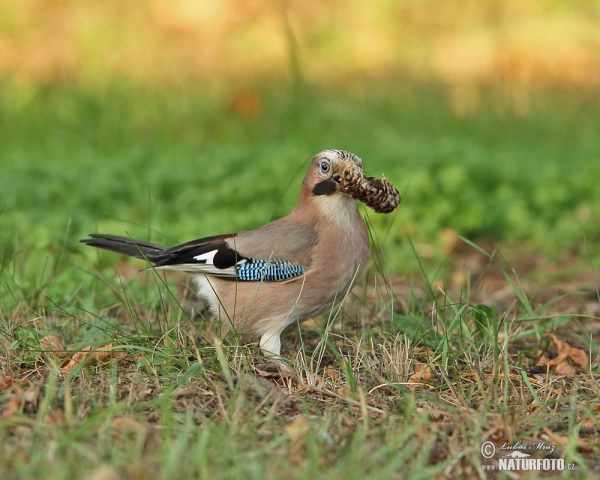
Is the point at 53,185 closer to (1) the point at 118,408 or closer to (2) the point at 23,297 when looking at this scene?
(2) the point at 23,297

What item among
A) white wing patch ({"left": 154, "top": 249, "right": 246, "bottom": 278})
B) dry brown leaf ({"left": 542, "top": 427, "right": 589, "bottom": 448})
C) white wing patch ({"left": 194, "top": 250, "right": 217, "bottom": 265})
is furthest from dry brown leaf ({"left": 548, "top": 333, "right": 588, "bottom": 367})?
white wing patch ({"left": 194, "top": 250, "right": 217, "bottom": 265})

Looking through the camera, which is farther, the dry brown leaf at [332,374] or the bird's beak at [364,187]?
the bird's beak at [364,187]

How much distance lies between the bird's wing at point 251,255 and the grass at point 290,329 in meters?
0.21

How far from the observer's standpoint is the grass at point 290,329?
2973 millimetres

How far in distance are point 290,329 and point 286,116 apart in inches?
188

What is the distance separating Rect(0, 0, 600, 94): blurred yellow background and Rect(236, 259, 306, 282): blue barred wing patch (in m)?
6.21

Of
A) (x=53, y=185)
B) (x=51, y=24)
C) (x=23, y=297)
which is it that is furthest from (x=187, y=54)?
(x=23, y=297)

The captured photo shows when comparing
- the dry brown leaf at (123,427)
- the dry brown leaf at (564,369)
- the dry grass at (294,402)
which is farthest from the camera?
the dry brown leaf at (564,369)

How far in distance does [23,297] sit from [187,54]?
7947 millimetres

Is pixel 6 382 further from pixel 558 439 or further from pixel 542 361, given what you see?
pixel 542 361

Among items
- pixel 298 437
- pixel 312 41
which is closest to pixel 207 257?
pixel 298 437

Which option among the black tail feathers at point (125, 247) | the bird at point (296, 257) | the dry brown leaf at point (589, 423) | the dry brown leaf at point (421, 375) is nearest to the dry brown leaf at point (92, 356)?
the bird at point (296, 257)

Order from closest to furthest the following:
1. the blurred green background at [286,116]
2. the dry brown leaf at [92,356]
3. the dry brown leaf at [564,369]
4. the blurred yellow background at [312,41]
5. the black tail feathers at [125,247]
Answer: the dry brown leaf at [92,356]
the dry brown leaf at [564,369]
the black tail feathers at [125,247]
the blurred green background at [286,116]
the blurred yellow background at [312,41]

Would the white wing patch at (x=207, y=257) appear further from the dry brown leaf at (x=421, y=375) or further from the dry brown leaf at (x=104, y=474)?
the dry brown leaf at (x=104, y=474)
